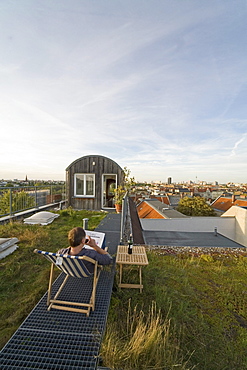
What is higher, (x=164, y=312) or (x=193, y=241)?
(x=164, y=312)

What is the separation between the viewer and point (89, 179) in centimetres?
1123

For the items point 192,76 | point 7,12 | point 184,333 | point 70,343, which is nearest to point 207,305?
point 184,333

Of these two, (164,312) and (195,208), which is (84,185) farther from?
(195,208)

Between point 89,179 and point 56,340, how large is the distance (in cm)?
981

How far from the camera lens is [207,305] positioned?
2.89 meters

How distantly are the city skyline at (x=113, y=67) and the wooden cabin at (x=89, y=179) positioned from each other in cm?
55

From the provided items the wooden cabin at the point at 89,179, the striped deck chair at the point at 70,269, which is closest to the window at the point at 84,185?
the wooden cabin at the point at 89,179

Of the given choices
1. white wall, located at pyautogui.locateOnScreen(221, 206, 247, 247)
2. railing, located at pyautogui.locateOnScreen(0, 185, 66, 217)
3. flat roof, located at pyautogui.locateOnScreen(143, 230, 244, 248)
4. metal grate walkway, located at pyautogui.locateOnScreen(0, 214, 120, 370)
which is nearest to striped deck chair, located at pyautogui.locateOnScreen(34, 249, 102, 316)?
metal grate walkway, located at pyautogui.locateOnScreen(0, 214, 120, 370)

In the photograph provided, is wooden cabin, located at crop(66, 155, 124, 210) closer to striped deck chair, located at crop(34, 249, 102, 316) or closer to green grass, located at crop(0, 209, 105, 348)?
green grass, located at crop(0, 209, 105, 348)

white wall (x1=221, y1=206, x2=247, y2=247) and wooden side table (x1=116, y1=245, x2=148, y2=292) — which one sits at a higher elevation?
wooden side table (x1=116, y1=245, x2=148, y2=292)

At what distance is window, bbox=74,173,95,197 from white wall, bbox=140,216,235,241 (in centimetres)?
611

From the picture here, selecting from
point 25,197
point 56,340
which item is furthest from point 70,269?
point 25,197

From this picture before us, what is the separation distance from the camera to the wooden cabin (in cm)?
1090

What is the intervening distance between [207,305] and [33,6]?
10177 millimetres
